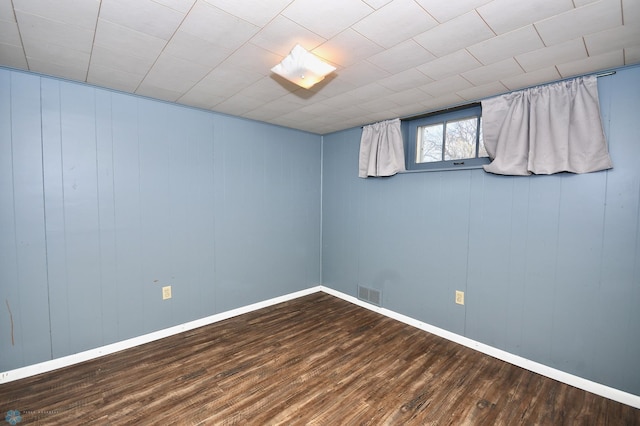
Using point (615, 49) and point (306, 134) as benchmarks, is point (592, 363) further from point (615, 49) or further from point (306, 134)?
point (306, 134)

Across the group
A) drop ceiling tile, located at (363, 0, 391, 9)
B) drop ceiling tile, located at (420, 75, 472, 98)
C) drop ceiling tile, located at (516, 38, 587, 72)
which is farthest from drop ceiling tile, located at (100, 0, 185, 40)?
drop ceiling tile, located at (516, 38, 587, 72)

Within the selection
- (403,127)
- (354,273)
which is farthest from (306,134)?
(354,273)

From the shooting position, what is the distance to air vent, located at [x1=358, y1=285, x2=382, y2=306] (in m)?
3.33

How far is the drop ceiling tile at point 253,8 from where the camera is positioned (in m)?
1.29

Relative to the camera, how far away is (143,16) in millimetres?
1403

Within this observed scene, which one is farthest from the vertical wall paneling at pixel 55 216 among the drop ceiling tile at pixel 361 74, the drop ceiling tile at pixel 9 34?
the drop ceiling tile at pixel 361 74

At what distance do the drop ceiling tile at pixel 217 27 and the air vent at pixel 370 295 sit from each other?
9.42ft

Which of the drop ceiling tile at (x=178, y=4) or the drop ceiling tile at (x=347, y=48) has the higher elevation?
the drop ceiling tile at (x=178, y=4)

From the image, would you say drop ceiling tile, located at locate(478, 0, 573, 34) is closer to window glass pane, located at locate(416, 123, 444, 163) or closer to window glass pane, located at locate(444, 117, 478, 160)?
window glass pane, located at locate(444, 117, 478, 160)

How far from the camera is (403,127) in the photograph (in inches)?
123

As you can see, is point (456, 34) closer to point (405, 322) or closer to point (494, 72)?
point (494, 72)

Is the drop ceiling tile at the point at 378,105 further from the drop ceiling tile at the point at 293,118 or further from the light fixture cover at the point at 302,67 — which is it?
the light fixture cover at the point at 302,67

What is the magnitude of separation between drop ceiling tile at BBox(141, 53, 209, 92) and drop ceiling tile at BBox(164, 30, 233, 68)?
0.07 metres

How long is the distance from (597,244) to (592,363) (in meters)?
0.87
